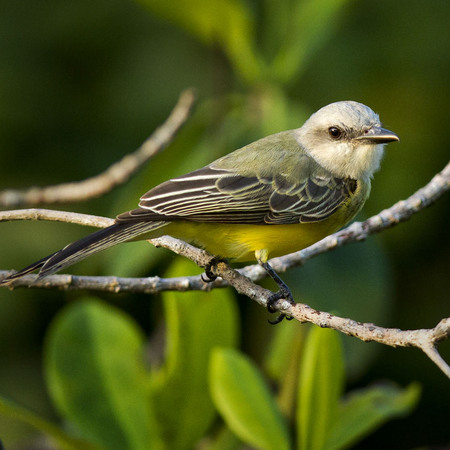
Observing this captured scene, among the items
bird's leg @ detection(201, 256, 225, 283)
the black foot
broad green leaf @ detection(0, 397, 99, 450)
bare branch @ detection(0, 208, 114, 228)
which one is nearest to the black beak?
the black foot

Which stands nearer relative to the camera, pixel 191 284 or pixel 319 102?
pixel 191 284

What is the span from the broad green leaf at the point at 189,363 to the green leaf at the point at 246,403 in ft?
0.63

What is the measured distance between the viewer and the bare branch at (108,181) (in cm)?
351

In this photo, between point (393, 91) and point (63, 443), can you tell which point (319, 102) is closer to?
point (393, 91)

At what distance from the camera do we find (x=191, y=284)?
9.39ft

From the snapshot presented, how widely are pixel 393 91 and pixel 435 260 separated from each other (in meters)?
1.06

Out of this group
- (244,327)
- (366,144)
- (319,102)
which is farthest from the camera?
(319,102)

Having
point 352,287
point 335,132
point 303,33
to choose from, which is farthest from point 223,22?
point 352,287

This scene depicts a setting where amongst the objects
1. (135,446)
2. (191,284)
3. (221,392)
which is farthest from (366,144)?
(135,446)

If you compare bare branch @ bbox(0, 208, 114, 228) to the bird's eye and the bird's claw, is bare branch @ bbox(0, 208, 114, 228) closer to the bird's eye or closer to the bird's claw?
the bird's claw

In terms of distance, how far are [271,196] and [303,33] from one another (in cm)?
82

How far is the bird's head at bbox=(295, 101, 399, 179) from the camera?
3562mm

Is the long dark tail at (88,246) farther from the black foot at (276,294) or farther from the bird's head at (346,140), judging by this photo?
the bird's head at (346,140)

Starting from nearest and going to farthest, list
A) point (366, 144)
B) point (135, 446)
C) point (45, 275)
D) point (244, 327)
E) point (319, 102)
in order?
1. point (45, 275)
2. point (135, 446)
3. point (366, 144)
4. point (244, 327)
5. point (319, 102)
